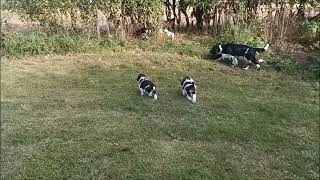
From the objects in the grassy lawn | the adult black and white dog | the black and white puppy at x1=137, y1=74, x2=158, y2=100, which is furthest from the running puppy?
the black and white puppy at x1=137, y1=74, x2=158, y2=100

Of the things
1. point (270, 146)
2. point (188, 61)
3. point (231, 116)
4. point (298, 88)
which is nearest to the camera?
point (270, 146)

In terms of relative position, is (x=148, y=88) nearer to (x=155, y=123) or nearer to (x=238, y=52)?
(x=155, y=123)

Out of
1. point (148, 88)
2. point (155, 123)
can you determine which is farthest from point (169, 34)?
point (155, 123)

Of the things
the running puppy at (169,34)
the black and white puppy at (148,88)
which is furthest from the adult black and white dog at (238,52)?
the black and white puppy at (148,88)

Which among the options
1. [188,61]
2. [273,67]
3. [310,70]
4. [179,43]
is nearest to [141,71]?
[188,61]

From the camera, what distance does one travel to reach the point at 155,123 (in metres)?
6.29

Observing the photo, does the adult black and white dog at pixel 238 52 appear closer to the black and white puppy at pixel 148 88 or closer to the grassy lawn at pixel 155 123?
the grassy lawn at pixel 155 123

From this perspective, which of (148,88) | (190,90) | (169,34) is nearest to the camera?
(190,90)

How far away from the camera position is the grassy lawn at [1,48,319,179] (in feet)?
16.9

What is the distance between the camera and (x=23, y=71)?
8664 mm

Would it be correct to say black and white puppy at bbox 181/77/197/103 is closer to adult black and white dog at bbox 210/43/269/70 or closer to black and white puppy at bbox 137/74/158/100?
black and white puppy at bbox 137/74/158/100

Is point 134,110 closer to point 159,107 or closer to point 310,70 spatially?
point 159,107

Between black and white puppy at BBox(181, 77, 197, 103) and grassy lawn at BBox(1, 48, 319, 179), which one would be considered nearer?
grassy lawn at BBox(1, 48, 319, 179)

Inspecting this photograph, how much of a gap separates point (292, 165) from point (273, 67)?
3.70 m
